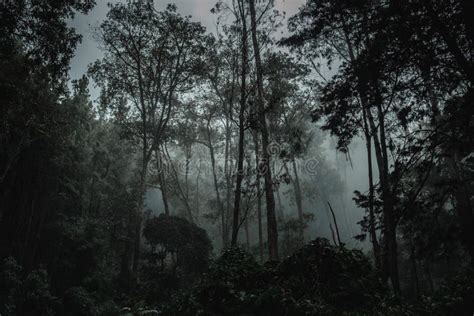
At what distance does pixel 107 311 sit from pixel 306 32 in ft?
40.3

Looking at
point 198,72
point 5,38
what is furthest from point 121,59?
point 5,38

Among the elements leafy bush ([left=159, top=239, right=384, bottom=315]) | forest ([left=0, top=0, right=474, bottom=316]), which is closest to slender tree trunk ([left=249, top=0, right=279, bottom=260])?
forest ([left=0, top=0, right=474, bottom=316])

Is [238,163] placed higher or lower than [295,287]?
higher

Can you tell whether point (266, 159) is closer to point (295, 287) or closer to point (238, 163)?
point (238, 163)

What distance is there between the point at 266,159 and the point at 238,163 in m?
1.84

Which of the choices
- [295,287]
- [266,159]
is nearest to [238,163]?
[266,159]

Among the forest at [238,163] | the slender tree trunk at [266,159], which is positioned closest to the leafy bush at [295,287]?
the forest at [238,163]

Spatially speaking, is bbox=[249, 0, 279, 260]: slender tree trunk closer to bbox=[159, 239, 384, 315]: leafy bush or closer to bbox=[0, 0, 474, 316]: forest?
bbox=[0, 0, 474, 316]: forest

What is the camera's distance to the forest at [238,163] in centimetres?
711

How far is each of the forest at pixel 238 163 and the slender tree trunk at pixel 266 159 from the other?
0.09m

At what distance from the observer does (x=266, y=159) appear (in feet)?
46.3

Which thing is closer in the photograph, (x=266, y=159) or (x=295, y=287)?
(x=295, y=287)

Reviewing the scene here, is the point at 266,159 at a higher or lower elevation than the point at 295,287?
higher

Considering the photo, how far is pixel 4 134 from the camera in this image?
39.8 ft
